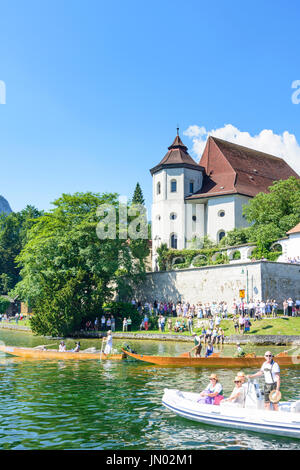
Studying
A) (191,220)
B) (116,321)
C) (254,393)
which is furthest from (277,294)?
(254,393)

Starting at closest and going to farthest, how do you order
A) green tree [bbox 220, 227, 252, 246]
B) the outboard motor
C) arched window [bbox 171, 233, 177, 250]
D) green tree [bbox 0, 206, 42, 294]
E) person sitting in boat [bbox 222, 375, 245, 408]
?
the outboard motor, person sitting in boat [bbox 222, 375, 245, 408], green tree [bbox 220, 227, 252, 246], arched window [bbox 171, 233, 177, 250], green tree [bbox 0, 206, 42, 294]

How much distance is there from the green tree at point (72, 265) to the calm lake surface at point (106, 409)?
16.6 metres

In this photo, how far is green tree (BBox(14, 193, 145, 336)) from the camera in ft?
130

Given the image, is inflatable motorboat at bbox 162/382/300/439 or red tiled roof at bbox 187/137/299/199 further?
red tiled roof at bbox 187/137/299/199

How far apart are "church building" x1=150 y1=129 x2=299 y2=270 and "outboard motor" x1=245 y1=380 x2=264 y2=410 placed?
47.4 meters

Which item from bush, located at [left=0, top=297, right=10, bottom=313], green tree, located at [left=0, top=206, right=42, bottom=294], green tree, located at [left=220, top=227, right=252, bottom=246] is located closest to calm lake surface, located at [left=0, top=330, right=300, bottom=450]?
green tree, located at [left=220, top=227, right=252, bottom=246]

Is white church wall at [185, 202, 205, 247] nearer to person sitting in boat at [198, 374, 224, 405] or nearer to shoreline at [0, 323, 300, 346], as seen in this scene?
shoreline at [0, 323, 300, 346]

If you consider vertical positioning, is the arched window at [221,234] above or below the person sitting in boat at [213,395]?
above

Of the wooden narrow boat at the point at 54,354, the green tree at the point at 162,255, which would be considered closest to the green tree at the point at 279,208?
the green tree at the point at 162,255

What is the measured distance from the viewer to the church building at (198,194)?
6022cm

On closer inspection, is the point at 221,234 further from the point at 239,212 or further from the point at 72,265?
the point at 72,265

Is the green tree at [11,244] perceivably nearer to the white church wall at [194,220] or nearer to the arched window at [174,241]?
the arched window at [174,241]

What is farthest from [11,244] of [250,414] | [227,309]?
[250,414]

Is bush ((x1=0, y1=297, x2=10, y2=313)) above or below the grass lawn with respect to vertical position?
above
